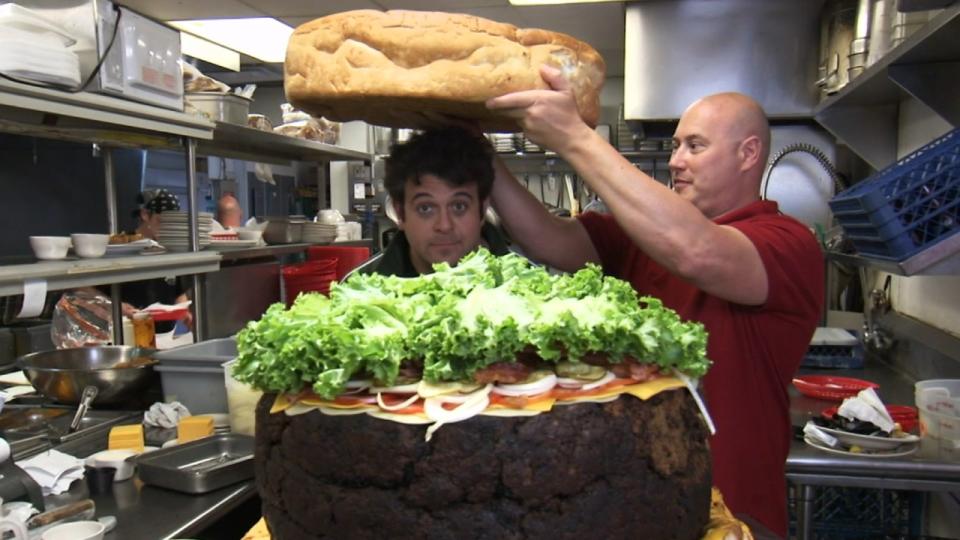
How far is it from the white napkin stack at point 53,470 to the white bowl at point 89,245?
2.86 feet

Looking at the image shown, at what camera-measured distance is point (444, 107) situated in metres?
1.22

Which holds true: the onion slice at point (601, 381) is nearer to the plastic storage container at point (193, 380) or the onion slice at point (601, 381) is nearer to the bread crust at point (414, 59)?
the bread crust at point (414, 59)

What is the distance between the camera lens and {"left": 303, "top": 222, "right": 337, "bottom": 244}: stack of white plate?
15.5 feet

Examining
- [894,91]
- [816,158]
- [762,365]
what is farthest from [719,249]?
[816,158]

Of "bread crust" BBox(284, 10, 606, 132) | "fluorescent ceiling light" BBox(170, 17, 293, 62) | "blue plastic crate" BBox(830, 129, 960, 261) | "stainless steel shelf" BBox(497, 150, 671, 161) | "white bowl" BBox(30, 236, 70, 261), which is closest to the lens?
"bread crust" BBox(284, 10, 606, 132)

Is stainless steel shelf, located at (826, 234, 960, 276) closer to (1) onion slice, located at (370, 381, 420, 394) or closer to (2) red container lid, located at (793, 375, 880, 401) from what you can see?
(2) red container lid, located at (793, 375, 880, 401)

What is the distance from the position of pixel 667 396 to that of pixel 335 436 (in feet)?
1.26

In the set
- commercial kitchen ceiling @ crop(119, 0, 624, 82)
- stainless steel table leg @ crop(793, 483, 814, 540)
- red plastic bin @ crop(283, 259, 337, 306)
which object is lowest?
stainless steel table leg @ crop(793, 483, 814, 540)

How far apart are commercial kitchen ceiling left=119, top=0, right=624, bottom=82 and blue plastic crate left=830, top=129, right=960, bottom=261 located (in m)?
2.83

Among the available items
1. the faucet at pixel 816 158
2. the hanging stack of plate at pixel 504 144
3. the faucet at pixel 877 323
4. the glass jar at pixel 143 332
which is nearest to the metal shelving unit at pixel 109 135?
the glass jar at pixel 143 332

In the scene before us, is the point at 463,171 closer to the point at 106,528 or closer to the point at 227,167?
the point at 106,528

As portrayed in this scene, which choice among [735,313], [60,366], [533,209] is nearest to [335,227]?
[60,366]

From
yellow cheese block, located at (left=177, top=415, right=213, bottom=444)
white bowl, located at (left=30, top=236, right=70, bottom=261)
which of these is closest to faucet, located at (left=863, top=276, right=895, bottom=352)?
yellow cheese block, located at (left=177, top=415, right=213, bottom=444)

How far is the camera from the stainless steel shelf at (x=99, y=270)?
2.10 metres
